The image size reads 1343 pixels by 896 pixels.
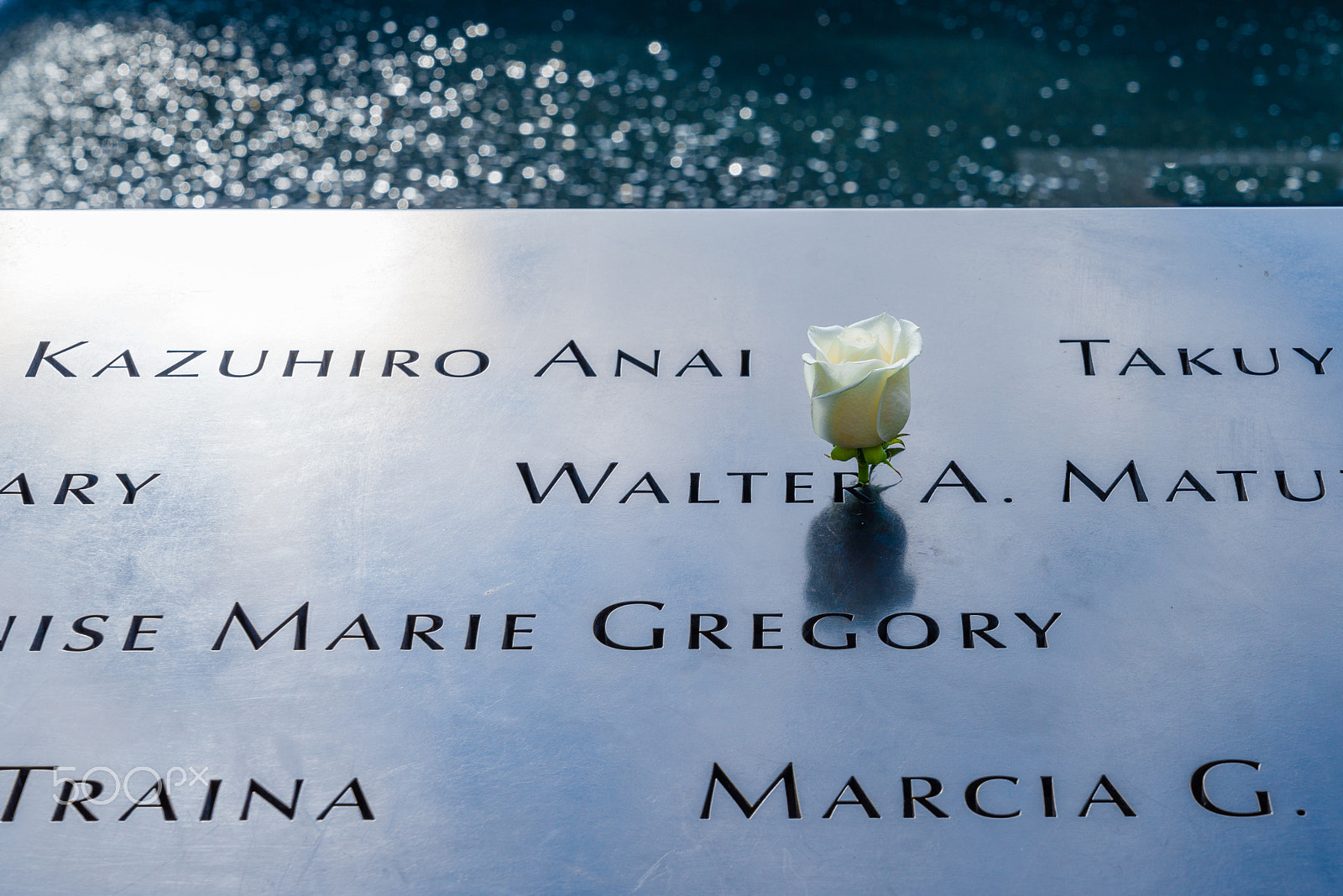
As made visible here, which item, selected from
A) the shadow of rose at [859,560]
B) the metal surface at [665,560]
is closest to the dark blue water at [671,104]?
the metal surface at [665,560]

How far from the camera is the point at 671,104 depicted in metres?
4.39

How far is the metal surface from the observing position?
1.26 metres

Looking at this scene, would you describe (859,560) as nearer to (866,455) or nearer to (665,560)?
(866,455)

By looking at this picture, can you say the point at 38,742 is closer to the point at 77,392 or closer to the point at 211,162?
the point at 77,392

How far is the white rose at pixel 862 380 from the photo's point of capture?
1464mm

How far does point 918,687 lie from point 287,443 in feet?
3.05

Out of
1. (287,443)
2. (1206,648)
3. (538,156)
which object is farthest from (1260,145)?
(287,443)

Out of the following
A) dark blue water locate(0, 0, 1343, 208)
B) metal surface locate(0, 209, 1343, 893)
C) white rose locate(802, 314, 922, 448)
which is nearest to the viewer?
metal surface locate(0, 209, 1343, 893)

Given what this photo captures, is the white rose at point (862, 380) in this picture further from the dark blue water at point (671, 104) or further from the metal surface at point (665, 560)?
the dark blue water at point (671, 104)

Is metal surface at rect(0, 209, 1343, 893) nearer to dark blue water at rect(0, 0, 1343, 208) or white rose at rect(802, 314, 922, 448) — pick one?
white rose at rect(802, 314, 922, 448)

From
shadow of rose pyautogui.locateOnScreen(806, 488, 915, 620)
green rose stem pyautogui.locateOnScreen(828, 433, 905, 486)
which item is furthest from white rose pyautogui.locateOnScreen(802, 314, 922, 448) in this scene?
shadow of rose pyautogui.locateOnScreen(806, 488, 915, 620)

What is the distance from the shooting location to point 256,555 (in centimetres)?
158

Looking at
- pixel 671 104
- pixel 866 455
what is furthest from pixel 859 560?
pixel 671 104

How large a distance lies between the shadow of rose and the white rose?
124mm
